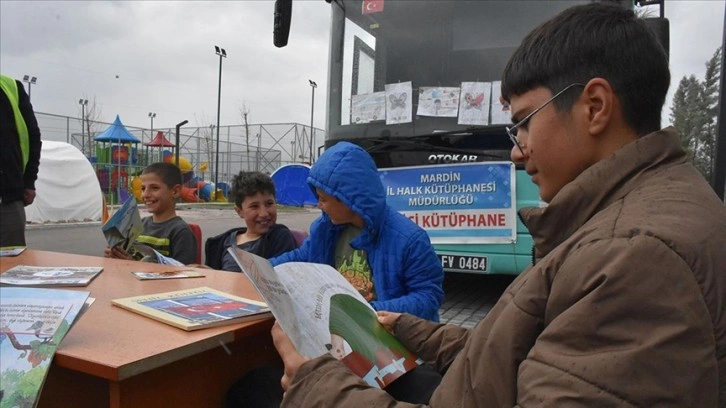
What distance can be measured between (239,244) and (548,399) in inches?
98.4

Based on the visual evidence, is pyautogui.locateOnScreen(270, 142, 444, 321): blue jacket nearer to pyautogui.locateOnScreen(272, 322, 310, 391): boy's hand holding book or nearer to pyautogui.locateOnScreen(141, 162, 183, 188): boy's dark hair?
pyautogui.locateOnScreen(272, 322, 310, 391): boy's hand holding book

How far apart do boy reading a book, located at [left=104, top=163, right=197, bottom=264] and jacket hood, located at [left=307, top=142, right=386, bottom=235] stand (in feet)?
4.16

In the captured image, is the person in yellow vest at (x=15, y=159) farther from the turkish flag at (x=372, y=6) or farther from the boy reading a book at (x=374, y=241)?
the turkish flag at (x=372, y=6)

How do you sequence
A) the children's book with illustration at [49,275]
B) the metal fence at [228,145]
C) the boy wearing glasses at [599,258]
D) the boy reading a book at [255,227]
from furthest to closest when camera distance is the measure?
the metal fence at [228,145]
the boy reading a book at [255,227]
the children's book with illustration at [49,275]
the boy wearing glasses at [599,258]

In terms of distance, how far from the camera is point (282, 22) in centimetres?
392

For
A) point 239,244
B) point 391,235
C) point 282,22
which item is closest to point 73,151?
point 282,22

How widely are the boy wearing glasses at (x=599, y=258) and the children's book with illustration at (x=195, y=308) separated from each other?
0.35 m

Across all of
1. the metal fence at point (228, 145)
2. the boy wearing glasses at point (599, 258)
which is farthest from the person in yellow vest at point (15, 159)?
the metal fence at point (228, 145)

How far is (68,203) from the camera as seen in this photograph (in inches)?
427

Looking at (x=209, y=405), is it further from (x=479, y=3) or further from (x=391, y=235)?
(x=479, y=3)

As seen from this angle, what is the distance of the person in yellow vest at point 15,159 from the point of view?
3.04m

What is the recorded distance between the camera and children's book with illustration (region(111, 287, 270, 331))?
1.37 metres

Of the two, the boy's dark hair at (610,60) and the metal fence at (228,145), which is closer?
the boy's dark hair at (610,60)

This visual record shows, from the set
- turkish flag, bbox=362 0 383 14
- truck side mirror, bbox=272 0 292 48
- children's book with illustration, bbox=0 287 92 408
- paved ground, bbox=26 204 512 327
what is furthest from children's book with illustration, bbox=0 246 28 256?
turkish flag, bbox=362 0 383 14
